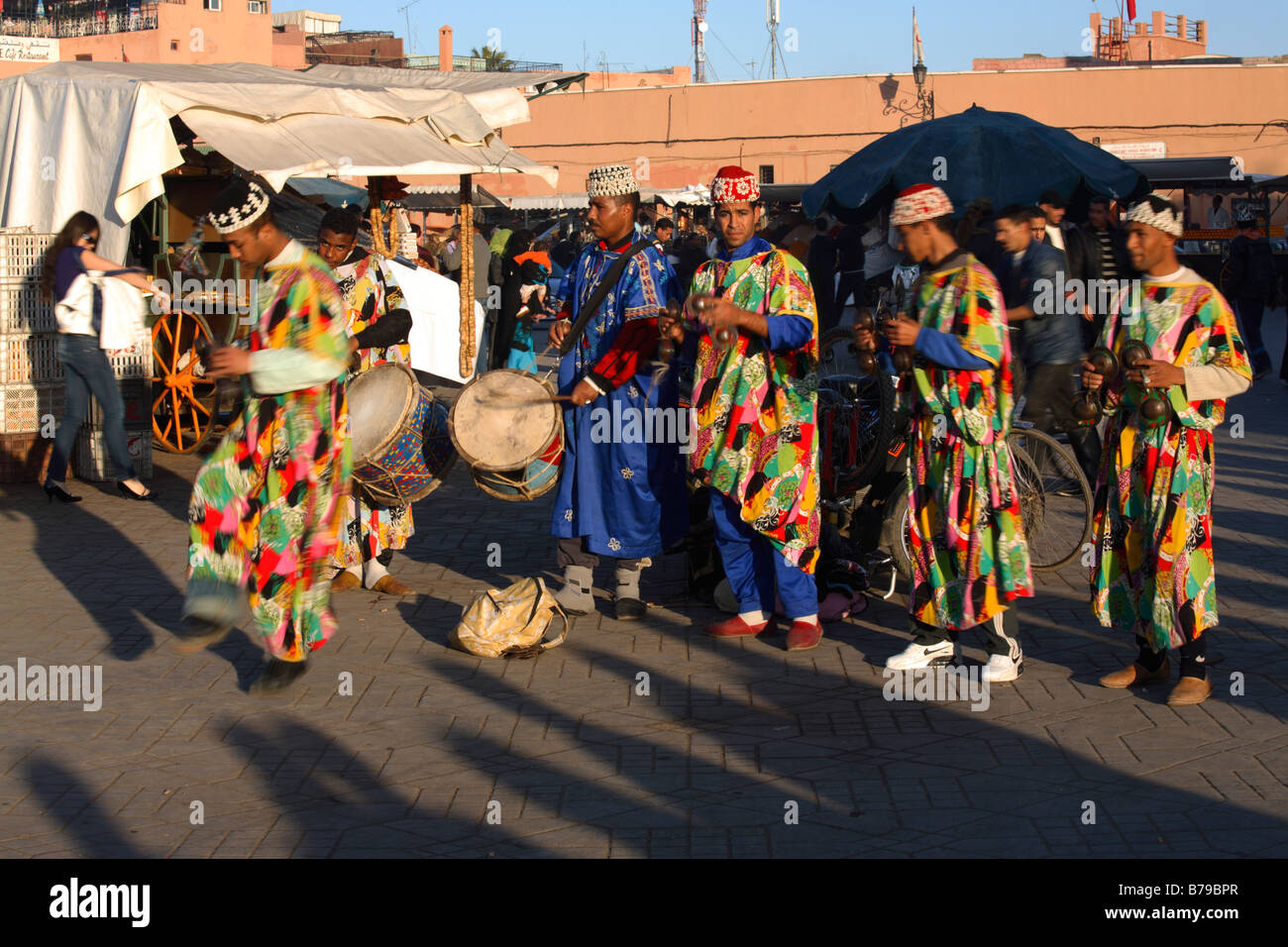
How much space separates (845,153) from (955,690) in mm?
44260

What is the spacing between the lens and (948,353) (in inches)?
215

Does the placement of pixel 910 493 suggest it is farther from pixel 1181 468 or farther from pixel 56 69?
pixel 56 69

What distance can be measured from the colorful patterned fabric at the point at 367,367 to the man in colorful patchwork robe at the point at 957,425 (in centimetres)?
275

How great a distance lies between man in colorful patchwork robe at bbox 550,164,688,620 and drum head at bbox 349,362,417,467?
2.49ft

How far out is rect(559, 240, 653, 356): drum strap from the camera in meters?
6.64

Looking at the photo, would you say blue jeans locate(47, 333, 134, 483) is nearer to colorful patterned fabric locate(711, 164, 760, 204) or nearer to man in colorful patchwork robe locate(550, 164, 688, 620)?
man in colorful patchwork robe locate(550, 164, 688, 620)

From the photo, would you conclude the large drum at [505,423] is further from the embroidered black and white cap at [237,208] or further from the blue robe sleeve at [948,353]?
the blue robe sleeve at [948,353]

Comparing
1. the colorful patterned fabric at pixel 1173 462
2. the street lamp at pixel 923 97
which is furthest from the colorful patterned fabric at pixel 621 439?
the street lamp at pixel 923 97

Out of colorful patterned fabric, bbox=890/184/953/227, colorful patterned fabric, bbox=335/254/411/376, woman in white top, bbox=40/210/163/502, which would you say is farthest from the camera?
woman in white top, bbox=40/210/163/502

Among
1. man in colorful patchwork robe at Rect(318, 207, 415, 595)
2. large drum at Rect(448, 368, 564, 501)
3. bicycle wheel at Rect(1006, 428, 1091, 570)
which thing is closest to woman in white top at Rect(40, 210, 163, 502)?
man in colorful patchwork robe at Rect(318, 207, 415, 595)

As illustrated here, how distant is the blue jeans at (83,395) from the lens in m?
9.93

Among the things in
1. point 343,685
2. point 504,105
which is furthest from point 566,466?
point 504,105

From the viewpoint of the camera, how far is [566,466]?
6930mm

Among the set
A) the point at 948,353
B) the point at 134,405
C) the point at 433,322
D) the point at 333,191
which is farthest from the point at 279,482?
the point at 333,191
